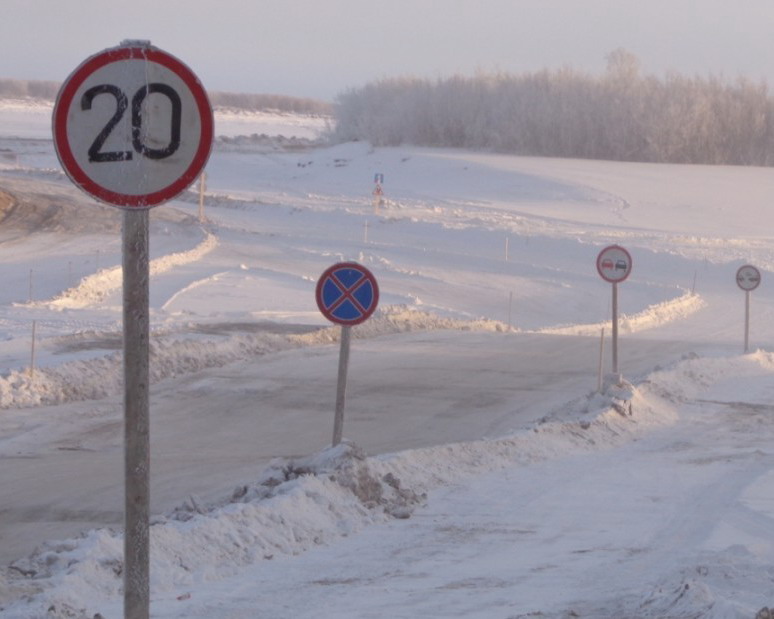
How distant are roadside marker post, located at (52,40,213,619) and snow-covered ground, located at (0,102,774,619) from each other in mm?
2663

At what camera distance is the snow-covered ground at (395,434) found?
776cm

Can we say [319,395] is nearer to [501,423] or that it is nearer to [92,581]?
[501,423]

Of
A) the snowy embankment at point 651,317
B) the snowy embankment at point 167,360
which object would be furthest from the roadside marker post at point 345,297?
the snowy embankment at point 651,317

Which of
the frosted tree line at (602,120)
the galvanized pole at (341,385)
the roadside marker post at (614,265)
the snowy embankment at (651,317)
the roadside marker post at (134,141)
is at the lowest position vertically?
the snowy embankment at (651,317)

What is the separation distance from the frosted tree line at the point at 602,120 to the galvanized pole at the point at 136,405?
294 ft

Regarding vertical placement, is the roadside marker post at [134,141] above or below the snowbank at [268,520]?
above

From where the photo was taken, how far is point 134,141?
432cm

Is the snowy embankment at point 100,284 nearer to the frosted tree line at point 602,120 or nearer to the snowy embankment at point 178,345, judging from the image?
the snowy embankment at point 178,345

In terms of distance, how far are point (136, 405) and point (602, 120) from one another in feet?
303

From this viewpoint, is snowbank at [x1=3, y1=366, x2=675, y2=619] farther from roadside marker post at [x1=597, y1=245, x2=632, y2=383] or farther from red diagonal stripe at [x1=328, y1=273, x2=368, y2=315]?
roadside marker post at [x1=597, y1=245, x2=632, y2=383]

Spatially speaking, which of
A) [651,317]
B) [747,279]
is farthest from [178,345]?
[651,317]

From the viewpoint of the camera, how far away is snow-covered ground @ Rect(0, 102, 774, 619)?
7.76 meters

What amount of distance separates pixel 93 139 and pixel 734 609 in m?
3.77

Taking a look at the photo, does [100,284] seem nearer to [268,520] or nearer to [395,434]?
[395,434]
